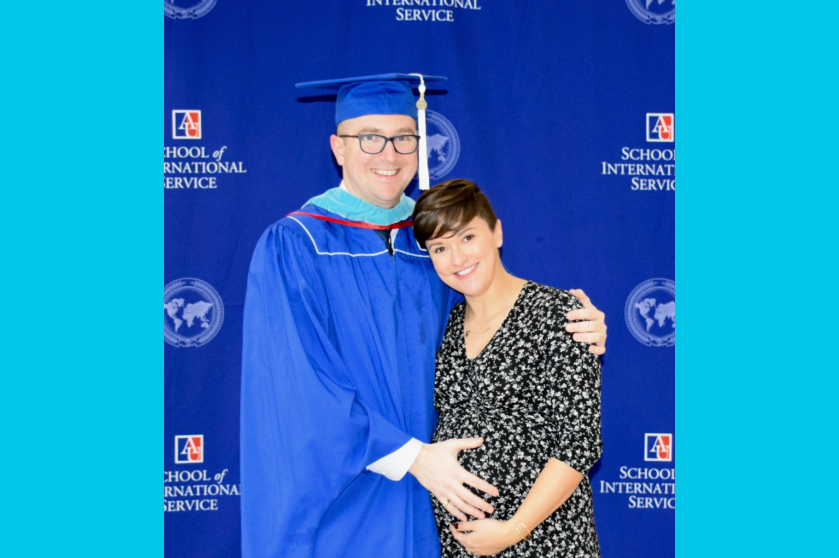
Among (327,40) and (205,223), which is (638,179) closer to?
(327,40)

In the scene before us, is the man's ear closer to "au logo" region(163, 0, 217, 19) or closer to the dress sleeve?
the dress sleeve

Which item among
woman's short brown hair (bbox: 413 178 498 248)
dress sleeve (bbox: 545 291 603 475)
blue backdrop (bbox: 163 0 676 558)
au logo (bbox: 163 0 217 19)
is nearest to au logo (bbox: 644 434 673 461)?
blue backdrop (bbox: 163 0 676 558)

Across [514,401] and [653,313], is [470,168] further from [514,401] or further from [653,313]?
[514,401]

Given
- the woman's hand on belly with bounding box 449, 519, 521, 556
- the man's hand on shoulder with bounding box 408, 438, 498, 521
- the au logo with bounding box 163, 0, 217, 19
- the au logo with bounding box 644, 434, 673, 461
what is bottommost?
the au logo with bounding box 644, 434, 673, 461

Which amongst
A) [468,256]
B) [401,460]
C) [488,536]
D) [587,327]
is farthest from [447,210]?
[488,536]

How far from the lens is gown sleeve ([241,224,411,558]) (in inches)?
76.9

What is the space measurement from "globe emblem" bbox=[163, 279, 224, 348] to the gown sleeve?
1.14 meters

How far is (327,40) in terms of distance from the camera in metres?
3.14

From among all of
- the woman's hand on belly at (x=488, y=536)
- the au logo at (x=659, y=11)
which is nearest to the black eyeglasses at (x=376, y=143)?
the woman's hand on belly at (x=488, y=536)

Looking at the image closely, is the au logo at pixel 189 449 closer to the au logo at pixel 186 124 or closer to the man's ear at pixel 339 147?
the au logo at pixel 186 124

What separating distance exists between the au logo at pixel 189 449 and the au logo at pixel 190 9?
1.85 meters

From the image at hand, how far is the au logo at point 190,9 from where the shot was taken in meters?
3.05

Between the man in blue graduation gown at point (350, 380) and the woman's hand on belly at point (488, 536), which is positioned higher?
the man in blue graduation gown at point (350, 380)

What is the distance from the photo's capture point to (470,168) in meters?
3.21
